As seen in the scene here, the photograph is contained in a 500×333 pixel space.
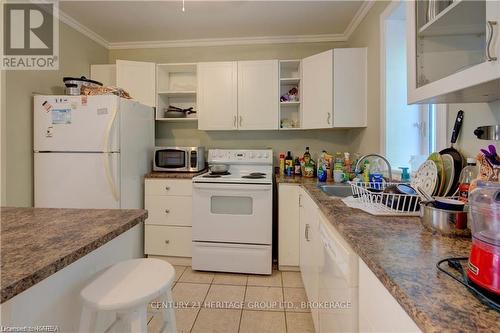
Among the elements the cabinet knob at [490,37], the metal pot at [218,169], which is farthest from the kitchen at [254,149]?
the metal pot at [218,169]

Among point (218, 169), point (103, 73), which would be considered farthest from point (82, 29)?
point (218, 169)

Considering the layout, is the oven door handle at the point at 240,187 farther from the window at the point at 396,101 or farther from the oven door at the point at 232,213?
the window at the point at 396,101

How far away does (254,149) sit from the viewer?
305cm

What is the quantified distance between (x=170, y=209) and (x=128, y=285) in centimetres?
170

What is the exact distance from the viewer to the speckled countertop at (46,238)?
2.03 feet

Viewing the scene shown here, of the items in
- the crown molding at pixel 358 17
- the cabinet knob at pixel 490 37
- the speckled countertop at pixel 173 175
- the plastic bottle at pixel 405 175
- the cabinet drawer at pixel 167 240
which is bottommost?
the cabinet drawer at pixel 167 240

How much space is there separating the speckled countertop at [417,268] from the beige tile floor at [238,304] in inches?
42.4

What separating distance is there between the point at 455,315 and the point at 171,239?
2.47 metres

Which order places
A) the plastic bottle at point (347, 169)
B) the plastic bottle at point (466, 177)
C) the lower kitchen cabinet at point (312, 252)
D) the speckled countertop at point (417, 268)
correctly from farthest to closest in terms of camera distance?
1. the plastic bottle at point (347, 169)
2. the lower kitchen cabinet at point (312, 252)
3. the plastic bottle at point (466, 177)
4. the speckled countertop at point (417, 268)

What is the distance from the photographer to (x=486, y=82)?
0.72 metres

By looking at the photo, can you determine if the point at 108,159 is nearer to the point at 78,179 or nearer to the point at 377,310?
the point at 78,179

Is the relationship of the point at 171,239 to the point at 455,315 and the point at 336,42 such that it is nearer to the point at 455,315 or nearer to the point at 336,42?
the point at 455,315

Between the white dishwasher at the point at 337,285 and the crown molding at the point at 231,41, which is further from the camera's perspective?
Result: the crown molding at the point at 231,41

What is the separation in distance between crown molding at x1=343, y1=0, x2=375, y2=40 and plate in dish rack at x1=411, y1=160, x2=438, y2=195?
5.55 feet
